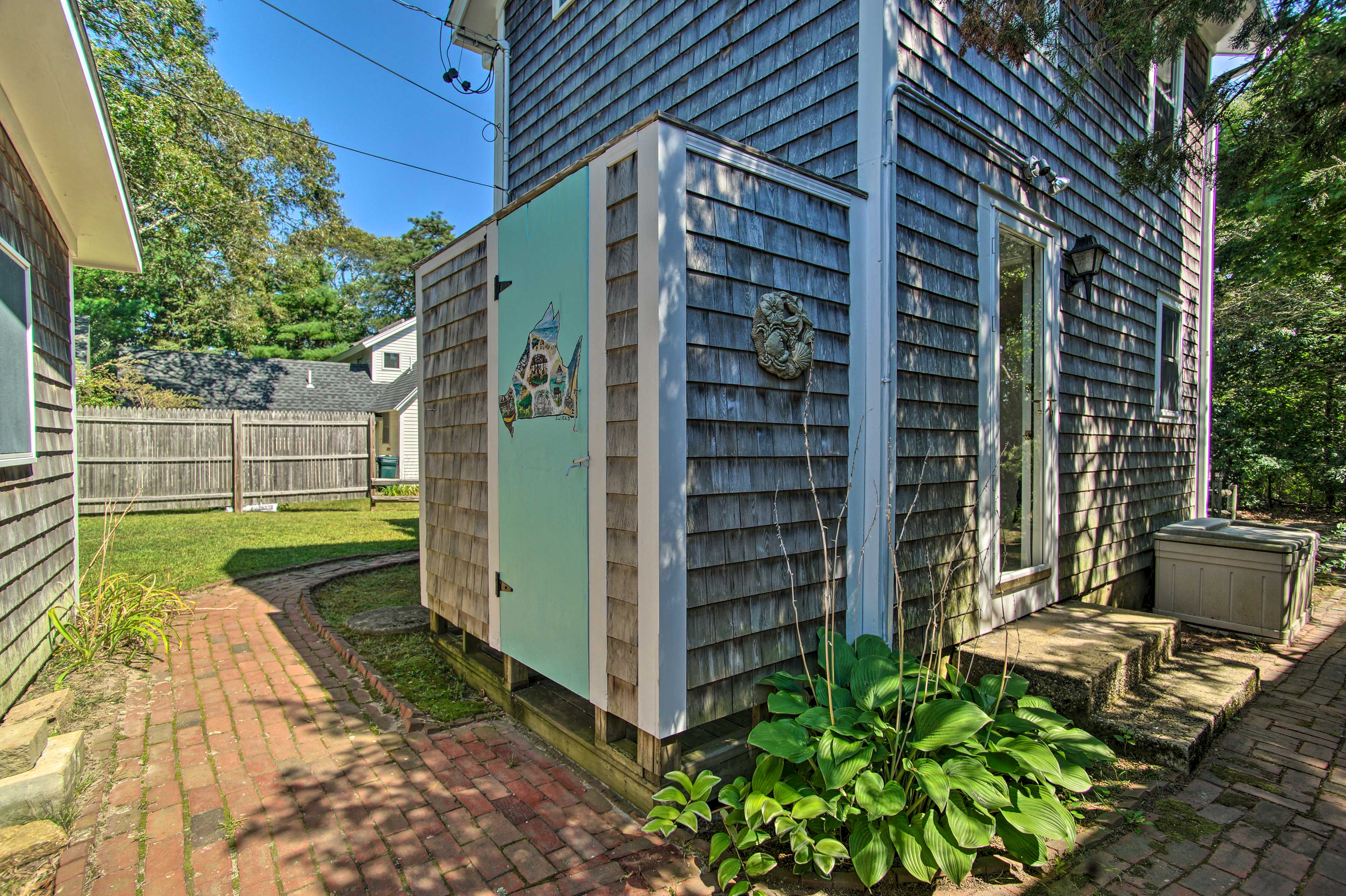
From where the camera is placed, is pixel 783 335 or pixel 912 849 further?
pixel 783 335

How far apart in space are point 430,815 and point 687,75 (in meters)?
4.57

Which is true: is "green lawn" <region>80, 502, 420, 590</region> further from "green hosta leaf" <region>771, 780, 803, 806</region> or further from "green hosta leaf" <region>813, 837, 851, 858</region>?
"green hosta leaf" <region>813, 837, 851, 858</region>

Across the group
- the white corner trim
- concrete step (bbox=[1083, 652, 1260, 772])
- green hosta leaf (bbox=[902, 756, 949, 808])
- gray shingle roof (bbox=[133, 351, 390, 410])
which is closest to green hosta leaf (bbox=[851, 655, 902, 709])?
green hosta leaf (bbox=[902, 756, 949, 808])

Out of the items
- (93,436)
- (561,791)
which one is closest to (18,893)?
(561,791)

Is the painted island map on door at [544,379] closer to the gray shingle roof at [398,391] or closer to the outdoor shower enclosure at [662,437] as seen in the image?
the outdoor shower enclosure at [662,437]

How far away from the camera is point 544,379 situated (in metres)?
3.01

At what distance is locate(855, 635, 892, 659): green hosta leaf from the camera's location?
9.05ft

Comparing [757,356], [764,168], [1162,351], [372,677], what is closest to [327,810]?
[372,677]

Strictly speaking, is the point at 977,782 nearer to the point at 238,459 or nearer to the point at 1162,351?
the point at 1162,351

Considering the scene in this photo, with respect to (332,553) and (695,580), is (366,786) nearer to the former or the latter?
(695,580)

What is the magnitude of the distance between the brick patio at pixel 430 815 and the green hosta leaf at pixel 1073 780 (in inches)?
10.7

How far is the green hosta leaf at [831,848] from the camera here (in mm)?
1957

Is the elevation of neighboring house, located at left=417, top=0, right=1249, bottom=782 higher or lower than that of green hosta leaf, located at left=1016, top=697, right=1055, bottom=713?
higher

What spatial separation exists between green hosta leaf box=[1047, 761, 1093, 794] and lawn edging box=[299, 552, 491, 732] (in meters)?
2.61
